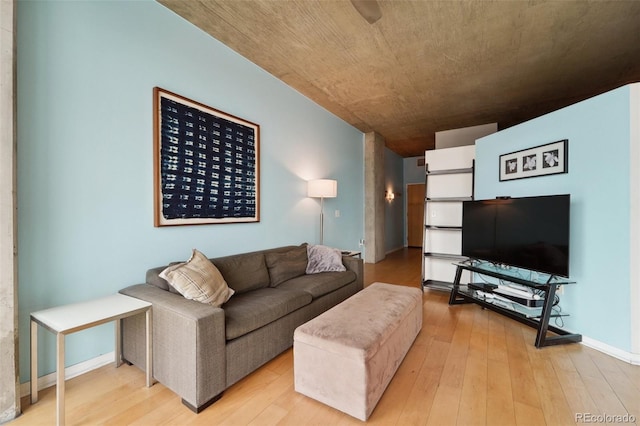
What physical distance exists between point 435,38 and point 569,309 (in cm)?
291

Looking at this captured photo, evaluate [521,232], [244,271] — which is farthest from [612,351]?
[244,271]

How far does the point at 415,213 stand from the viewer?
27.6 ft

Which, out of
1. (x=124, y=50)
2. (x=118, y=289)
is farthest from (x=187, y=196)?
(x=124, y=50)

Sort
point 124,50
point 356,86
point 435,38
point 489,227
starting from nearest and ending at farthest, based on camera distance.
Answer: point 124,50, point 435,38, point 489,227, point 356,86

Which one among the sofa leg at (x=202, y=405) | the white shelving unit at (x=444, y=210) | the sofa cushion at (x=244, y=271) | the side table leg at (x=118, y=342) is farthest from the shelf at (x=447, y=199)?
the side table leg at (x=118, y=342)

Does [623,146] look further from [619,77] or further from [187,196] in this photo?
[187,196]

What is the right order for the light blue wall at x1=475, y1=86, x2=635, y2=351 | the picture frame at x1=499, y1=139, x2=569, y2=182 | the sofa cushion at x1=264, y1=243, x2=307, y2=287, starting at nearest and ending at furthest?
the light blue wall at x1=475, y1=86, x2=635, y2=351
the picture frame at x1=499, y1=139, x2=569, y2=182
the sofa cushion at x1=264, y1=243, x2=307, y2=287

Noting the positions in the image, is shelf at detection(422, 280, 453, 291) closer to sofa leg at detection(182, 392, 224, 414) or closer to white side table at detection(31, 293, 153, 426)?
sofa leg at detection(182, 392, 224, 414)

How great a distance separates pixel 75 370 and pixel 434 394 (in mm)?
2403

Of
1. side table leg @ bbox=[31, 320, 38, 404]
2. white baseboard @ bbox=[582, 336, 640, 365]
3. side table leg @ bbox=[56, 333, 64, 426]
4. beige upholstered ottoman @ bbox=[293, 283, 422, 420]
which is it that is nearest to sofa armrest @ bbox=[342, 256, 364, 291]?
beige upholstered ottoman @ bbox=[293, 283, 422, 420]

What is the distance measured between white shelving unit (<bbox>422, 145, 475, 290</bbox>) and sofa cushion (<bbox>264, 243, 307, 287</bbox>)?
1.90m

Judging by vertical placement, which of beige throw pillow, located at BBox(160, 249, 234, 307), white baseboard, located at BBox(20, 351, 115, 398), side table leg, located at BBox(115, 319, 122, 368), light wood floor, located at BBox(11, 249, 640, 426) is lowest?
light wood floor, located at BBox(11, 249, 640, 426)

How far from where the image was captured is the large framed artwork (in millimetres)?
2227

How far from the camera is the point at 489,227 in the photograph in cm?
297
